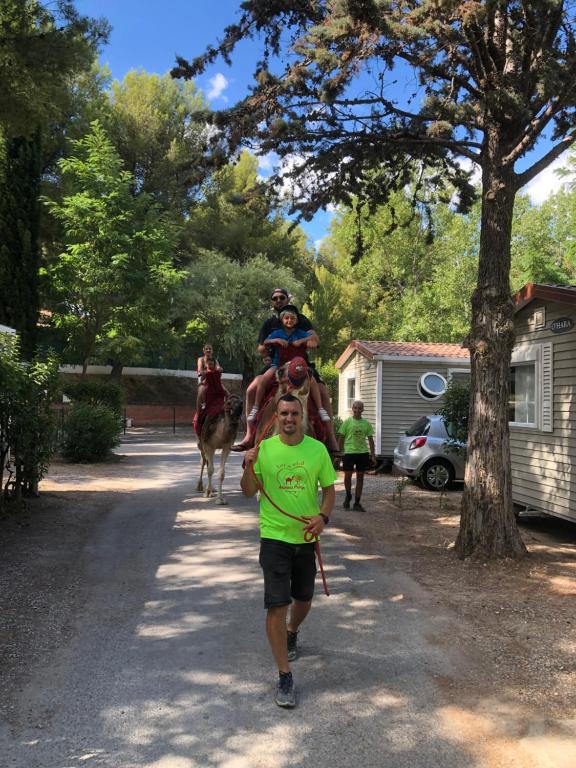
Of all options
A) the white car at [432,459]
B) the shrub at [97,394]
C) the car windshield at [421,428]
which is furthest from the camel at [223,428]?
the shrub at [97,394]

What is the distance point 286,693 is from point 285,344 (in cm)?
350

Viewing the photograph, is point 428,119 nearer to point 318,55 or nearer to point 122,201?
point 318,55

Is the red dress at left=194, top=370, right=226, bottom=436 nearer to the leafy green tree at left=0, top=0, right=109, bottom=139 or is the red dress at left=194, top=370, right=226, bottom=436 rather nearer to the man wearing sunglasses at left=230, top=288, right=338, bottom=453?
the man wearing sunglasses at left=230, top=288, right=338, bottom=453

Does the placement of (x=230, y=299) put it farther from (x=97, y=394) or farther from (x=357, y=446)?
(x=357, y=446)

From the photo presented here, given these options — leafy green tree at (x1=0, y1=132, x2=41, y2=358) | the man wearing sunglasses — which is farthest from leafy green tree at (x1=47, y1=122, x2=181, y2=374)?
the man wearing sunglasses

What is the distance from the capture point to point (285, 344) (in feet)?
20.4

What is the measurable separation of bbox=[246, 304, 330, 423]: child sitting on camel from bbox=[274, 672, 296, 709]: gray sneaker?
3.08 meters

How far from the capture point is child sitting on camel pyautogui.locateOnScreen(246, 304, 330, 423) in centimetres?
623

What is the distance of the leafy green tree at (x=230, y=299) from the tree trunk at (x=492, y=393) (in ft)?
71.5

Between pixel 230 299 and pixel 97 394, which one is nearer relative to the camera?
pixel 97 394

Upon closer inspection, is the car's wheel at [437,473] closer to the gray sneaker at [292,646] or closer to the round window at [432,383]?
the round window at [432,383]

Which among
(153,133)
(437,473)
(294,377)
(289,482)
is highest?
(153,133)

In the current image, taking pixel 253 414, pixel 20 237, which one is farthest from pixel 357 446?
pixel 20 237

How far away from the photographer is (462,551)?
6906mm
